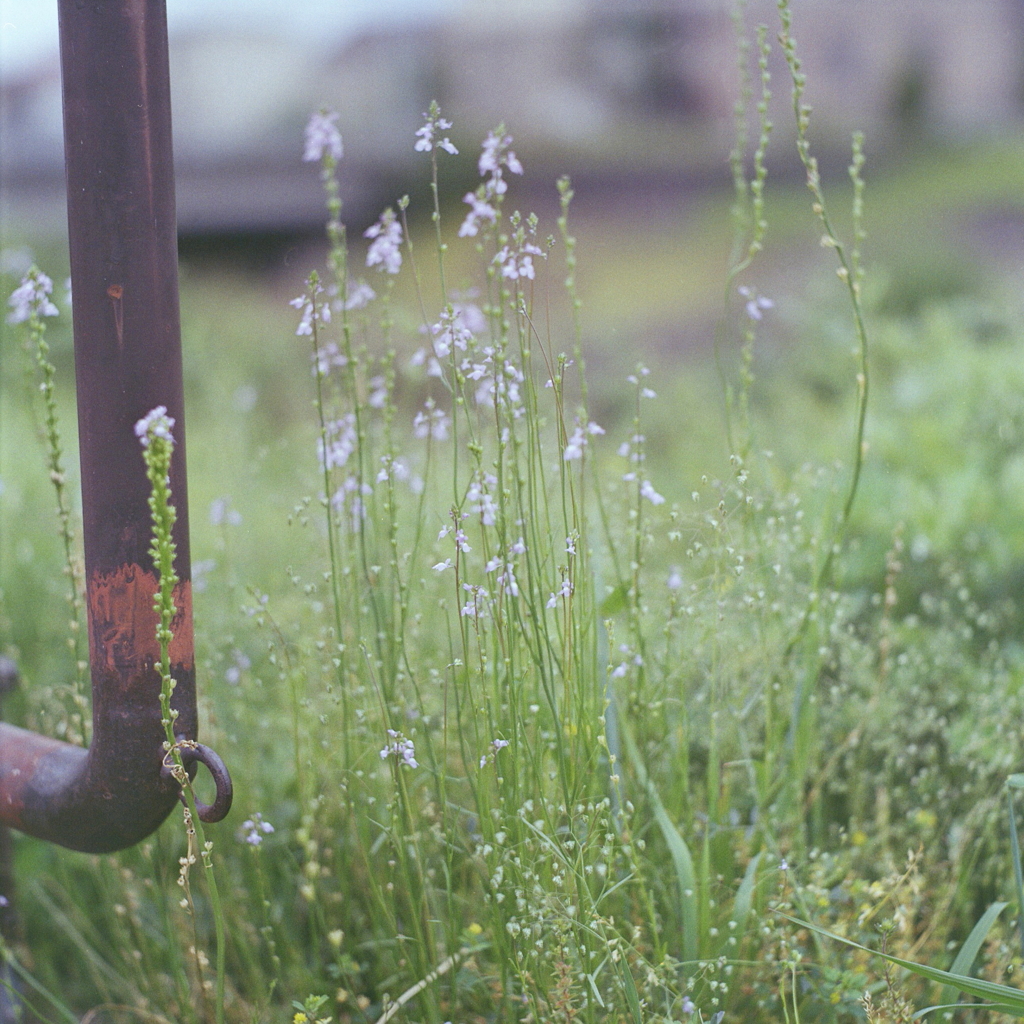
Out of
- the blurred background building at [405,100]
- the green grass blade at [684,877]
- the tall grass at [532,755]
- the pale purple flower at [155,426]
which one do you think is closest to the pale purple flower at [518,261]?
the tall grass at [532,755]

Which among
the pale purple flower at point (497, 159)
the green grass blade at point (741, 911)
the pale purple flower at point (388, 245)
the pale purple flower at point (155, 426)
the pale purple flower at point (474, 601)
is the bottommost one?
the green grass blade at point (741, 911)

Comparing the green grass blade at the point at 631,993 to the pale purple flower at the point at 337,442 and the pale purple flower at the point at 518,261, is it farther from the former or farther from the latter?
the pale purple flower at the point at 518,261

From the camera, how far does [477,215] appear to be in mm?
1547

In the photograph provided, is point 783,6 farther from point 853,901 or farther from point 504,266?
point 853,901

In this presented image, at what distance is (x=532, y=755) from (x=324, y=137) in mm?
1059

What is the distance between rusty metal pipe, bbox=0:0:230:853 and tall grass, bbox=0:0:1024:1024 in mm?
207

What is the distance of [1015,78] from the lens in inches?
600

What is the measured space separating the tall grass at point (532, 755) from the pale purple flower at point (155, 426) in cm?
29

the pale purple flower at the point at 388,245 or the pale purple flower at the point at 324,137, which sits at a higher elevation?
the pale purple flower at the point at 324,137

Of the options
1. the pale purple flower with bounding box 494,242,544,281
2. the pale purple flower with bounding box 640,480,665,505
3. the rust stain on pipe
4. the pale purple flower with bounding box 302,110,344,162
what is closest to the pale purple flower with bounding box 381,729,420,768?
the rust stain on pipe

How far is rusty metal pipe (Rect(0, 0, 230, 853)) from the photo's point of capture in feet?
4.36

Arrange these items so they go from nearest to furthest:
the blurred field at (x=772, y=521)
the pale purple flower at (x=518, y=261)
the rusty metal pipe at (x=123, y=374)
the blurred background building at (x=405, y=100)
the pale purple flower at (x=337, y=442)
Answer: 1. the rusty metal pipe at (x=123, y=374)
2. the pale purple flower at (x=518, y=261)
3. the pale purple flower at (x=337, y=442)
4. the blurred field at (x=772, y=521)
5. the blurred background building at (x=405, y=100)

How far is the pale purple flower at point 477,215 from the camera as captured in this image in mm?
1505

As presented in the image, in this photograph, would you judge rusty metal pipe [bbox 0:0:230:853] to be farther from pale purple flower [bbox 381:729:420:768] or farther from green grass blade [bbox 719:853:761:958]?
green grass blade [bbox 719:853:761:958]
